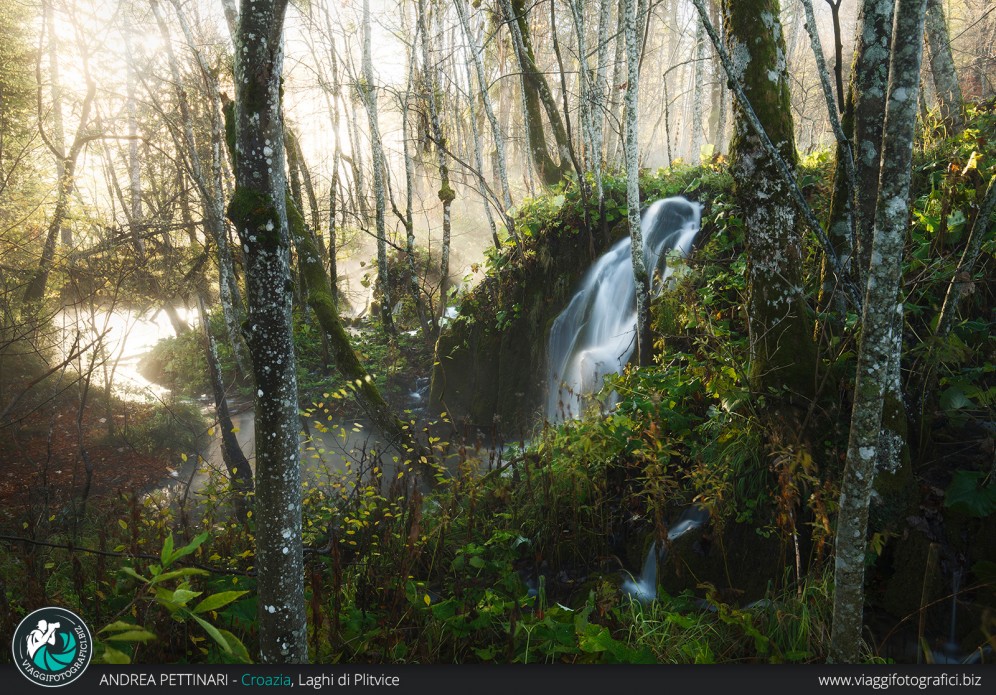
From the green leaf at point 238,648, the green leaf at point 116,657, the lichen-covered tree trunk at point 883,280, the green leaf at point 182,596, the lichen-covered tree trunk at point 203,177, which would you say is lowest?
the green leaf at point 238,648

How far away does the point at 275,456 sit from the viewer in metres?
2.36

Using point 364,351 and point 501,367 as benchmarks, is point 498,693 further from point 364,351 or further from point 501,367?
point 364,351

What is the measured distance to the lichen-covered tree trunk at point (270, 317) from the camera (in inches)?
87.1

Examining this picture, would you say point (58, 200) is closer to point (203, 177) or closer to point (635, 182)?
point (203, 177)

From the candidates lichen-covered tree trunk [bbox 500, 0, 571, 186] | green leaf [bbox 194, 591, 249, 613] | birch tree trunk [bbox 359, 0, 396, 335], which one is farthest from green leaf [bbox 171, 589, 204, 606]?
lichen-covered tree trunk [bbox 500, 0, 571, 186]

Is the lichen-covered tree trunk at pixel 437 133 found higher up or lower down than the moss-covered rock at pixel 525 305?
higher up

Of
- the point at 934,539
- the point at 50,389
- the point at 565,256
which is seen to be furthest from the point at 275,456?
the point at 50,389

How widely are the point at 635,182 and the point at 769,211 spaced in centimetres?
251

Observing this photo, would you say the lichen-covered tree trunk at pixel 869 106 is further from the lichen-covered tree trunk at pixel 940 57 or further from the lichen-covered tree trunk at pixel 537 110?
the lichen-covered tree trunk at pixel 537 110

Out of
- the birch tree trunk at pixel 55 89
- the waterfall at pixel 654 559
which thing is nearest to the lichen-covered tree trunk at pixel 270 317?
the waterfall at pixel 654 559

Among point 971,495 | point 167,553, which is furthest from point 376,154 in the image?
point 971,495

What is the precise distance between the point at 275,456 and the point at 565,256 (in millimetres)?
7036

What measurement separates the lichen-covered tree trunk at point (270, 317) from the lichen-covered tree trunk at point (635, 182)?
14.4 ft

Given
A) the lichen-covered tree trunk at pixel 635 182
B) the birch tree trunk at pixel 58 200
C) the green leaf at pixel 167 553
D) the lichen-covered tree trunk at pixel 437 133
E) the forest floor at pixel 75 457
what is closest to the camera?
the green leaf at pixel 167 553
